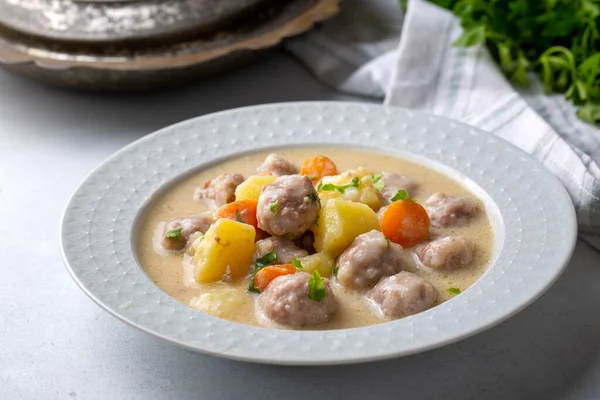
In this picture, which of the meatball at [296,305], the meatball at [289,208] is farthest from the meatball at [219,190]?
the meatball at [296,305]

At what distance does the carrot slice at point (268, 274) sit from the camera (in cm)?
277

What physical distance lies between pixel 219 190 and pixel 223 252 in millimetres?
453

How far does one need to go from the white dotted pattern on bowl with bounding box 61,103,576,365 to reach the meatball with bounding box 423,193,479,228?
10cm

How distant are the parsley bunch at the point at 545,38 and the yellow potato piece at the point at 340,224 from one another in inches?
60.0

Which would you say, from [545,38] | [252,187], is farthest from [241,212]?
[545,38]

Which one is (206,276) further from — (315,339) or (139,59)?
(139,59)

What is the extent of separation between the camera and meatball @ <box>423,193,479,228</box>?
3.09m

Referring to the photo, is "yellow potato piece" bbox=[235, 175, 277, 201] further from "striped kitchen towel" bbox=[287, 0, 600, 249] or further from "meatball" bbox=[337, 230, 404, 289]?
"striped kitchen towel" bbox=[287, 0, 600, 249]

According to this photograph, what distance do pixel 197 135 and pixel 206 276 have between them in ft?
3.15

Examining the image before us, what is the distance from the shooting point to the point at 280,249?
2.92 metres

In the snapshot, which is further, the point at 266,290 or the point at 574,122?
the point at 574,122

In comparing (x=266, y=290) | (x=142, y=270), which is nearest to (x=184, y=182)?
(x=142, y=270)

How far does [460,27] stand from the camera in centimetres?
444

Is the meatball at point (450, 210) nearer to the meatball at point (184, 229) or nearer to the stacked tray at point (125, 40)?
the meatball at point (184, 229)
